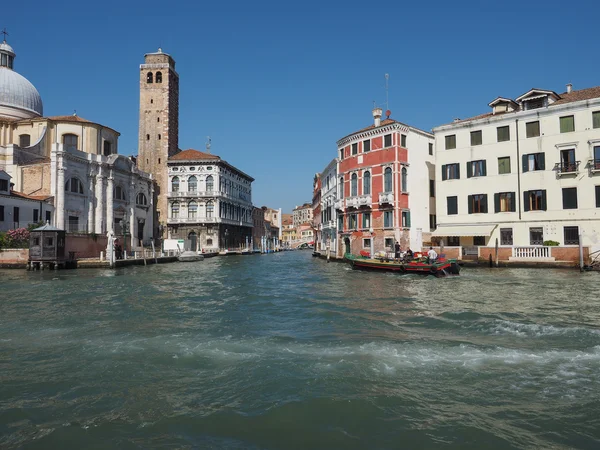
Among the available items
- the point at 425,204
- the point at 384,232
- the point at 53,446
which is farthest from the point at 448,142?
the point at 53,446

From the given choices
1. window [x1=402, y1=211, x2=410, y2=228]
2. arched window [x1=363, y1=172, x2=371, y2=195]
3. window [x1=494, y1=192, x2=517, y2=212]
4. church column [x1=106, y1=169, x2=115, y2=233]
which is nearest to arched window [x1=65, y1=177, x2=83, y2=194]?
church column [x1=106, y1=169, x2=115, y2=233]

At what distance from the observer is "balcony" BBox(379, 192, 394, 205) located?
29.6m

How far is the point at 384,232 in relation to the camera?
99.2 feet

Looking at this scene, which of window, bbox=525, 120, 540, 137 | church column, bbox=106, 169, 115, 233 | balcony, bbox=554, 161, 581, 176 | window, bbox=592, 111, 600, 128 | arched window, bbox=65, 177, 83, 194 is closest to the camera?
window, bbox=592, 111, 600, 128

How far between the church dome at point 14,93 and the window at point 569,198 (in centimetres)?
4366

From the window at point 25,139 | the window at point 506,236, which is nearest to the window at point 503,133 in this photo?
the window at point 506,236

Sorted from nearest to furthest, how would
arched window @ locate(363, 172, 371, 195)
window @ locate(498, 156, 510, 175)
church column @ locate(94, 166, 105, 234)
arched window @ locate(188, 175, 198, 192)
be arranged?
1. window @ locate(498, 156, 510, 175)
2. arched window @ locate(363, 172, 371, 195)
3. church column @ locate(94, 166, 105, 234)
4. arched window @ locate(188, 175, 198, 192)

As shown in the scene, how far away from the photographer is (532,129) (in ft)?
81.3

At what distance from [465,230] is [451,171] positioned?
13.2 ft

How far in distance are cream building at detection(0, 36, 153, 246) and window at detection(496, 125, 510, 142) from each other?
3149 centimetres

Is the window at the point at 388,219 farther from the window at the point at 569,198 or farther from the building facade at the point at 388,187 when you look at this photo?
the window at the point at 569,198

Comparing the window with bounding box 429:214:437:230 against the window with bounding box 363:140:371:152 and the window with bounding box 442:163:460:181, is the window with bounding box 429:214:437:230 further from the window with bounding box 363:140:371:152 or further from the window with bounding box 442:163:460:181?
the window with bounding box 363:140:371:152

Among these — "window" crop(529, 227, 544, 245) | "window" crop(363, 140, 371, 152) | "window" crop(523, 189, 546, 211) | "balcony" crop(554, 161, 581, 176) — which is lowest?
"window" crop(529, 227, 544, 245)

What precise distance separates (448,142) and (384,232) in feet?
23.7
